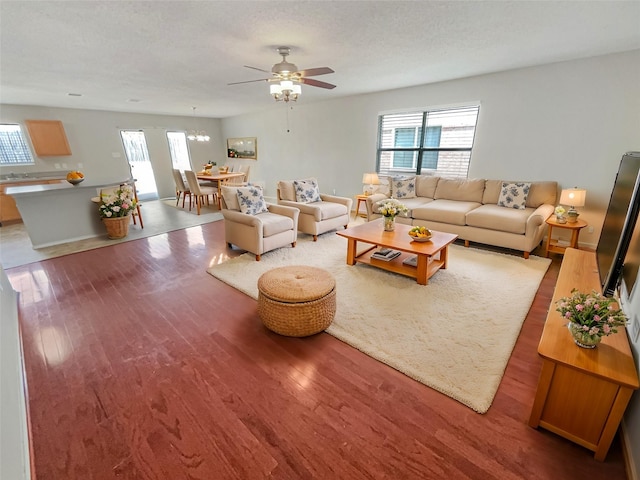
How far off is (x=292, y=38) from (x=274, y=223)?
2.01 meters

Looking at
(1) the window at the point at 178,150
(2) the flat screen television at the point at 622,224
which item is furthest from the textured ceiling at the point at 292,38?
(1) the window at the point at 178,150

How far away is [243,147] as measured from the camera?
845 centimetres

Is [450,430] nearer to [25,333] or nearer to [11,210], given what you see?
[25,333]

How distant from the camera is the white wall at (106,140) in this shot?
19.5ft

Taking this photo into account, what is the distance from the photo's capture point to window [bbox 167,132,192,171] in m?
8.21

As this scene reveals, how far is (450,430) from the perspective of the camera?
144 centimetres

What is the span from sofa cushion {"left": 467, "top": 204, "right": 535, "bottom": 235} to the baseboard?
258 cm

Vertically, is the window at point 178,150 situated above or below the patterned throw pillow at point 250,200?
above

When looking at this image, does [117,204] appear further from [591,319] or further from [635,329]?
[635,329]

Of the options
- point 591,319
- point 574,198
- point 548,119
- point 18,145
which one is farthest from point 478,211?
point 18,145

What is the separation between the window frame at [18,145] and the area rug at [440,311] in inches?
232

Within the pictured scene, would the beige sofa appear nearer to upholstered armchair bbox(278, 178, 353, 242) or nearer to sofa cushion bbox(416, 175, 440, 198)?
sofa cushion bbox(416, 175, 440, 198)

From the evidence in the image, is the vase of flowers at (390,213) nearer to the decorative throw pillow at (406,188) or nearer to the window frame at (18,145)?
the decorative throw pillow at (406,188)

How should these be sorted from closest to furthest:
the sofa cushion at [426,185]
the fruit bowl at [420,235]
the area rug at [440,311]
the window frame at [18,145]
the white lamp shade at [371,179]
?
1. the area rug at [440,311]
2. the fruit bowl at [420,235]
3. the sofa cushion at [426,185]
4. the white lamp shade at [371,179]
5. the window frame at [18,145]
